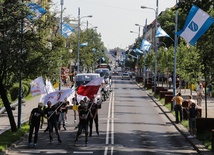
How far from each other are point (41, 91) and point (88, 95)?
239cm

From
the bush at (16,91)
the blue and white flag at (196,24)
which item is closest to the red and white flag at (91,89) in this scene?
the blue and white flag at (196,24)

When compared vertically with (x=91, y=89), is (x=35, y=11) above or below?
above

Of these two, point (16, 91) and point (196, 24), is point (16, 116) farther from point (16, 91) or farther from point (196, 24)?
point (196, 24)

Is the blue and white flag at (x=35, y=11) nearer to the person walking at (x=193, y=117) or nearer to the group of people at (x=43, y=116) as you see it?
the group of people at (x=43, y=116)

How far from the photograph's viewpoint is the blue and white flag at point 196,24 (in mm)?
22641

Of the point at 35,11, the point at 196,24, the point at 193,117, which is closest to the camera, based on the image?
the point at 196,24

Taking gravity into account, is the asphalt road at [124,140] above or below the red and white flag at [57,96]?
below

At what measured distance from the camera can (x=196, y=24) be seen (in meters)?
23.1

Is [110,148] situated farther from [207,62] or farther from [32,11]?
[207,62]

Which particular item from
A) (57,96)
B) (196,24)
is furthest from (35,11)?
(196,24)

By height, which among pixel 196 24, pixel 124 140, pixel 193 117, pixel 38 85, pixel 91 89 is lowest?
pixel 124 140

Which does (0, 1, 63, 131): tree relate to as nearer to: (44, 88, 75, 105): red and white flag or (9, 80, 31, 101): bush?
(44, 88, 75, 105): red and white flag

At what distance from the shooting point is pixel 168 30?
313 feet

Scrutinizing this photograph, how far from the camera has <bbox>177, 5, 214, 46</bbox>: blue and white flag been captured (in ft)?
74.3
